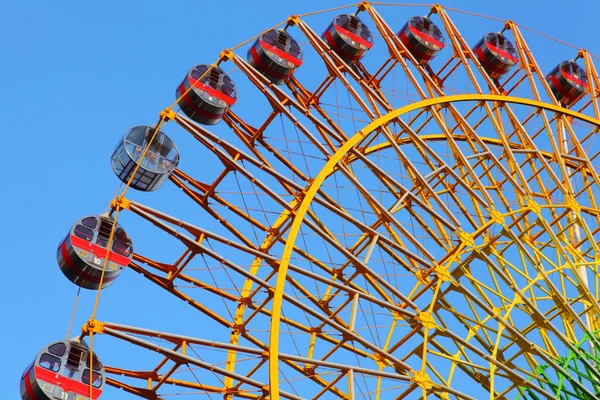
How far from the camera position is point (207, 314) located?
3061 centimetres

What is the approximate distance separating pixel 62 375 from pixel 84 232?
12.7 ft

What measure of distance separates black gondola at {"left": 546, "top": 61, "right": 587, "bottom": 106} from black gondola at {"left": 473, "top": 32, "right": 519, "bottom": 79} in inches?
91.4

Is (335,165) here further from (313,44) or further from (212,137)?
(313,44)

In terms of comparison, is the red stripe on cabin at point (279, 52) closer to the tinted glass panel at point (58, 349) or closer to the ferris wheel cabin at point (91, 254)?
the ferris wheel cabin at point (91, 254)

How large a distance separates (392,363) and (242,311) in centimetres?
484

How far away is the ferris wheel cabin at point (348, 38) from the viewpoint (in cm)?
3694

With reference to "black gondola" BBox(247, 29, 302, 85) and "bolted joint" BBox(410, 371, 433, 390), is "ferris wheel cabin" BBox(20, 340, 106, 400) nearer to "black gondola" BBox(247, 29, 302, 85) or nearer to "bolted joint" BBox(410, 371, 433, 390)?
"bolted joint" BBox(410, 371, 433, 390)

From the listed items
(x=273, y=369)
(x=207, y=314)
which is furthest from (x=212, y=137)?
(x=273, y=369)

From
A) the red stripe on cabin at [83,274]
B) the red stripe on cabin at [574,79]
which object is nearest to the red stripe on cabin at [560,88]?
the red stripe on cabin at [574,79]

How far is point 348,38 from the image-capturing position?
37031mm

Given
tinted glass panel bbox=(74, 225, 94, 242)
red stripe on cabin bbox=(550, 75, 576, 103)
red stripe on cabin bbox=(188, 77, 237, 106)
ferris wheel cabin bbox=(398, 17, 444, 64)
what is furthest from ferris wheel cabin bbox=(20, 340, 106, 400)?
red stripe on cabin bbox=(550, 75, 576, 103)

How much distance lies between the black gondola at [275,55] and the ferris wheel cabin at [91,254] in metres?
7.57

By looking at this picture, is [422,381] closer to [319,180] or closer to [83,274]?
[319,180]

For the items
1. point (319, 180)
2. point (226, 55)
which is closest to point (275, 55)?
point (226, 55)
